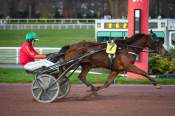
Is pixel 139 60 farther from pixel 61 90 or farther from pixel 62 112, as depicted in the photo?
pixel 62 112

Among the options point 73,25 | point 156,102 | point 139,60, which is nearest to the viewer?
point 156,102

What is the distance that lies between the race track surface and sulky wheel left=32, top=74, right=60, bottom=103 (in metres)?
0.15

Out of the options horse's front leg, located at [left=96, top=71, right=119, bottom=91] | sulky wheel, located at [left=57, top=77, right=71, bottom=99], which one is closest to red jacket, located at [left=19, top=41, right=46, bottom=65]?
sulky wheel, located at [left=57, top=77, right=71, bottom=99]

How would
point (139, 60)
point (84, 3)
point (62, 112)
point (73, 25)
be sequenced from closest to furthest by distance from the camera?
point (62, 112), point (139, 60), point (73, 25), point (84, 3)

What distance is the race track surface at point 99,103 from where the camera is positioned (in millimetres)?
10242

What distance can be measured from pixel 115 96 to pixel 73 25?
153 ft

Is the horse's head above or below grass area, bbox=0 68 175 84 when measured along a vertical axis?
above

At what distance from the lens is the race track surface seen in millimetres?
10242

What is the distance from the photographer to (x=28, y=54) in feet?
38.4

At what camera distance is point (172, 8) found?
6788cm

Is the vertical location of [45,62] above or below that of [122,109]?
above

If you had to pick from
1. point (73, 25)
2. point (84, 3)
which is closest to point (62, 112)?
point (73, 25)

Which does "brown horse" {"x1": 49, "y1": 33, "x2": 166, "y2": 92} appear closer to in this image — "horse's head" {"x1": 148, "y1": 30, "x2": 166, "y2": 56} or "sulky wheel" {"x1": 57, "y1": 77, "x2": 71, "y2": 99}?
"horse's head" {"x1": 148, "y1": 30, "x2": 166, "y2": 56}

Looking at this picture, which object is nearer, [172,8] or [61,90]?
[61,90]
